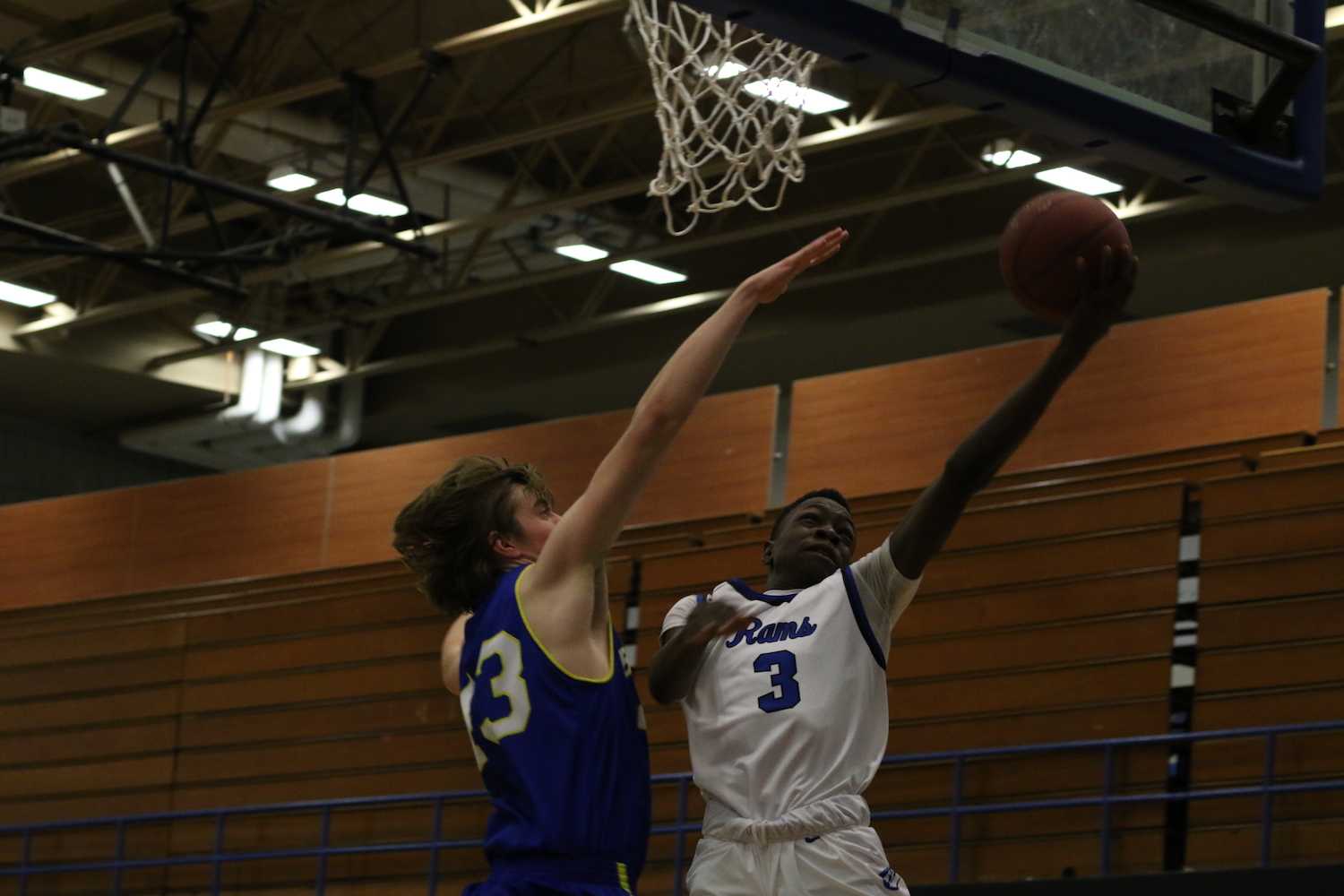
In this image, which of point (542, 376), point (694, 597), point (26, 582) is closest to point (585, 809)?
point (694, 597)

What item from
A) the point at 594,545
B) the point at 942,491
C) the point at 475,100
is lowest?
the point at 594,545

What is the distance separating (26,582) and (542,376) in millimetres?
6308

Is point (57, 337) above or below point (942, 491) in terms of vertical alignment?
above

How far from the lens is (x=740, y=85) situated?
6.27 meters

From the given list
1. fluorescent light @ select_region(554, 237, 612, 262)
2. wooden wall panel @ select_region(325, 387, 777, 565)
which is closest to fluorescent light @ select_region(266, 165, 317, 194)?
fluorescent light @ select_region(554, 237, 612, 262)

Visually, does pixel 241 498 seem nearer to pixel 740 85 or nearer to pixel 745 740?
pixel 740 85

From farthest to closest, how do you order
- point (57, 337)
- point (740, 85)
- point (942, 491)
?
point (57, 337) < point (740, 85) < point (942, 491)

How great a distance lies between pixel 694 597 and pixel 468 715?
62.1 inches

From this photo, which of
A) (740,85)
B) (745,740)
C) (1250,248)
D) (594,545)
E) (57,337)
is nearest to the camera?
(594,545)

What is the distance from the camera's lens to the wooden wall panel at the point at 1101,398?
30.1 feet

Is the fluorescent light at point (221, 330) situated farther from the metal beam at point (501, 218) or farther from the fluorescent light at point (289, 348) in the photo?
the metal beam at point (501, 218)

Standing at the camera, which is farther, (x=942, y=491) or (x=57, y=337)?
(x=57, y=337)

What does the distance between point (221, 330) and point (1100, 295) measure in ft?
50.8

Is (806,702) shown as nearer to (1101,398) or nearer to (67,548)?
(1101,398)
